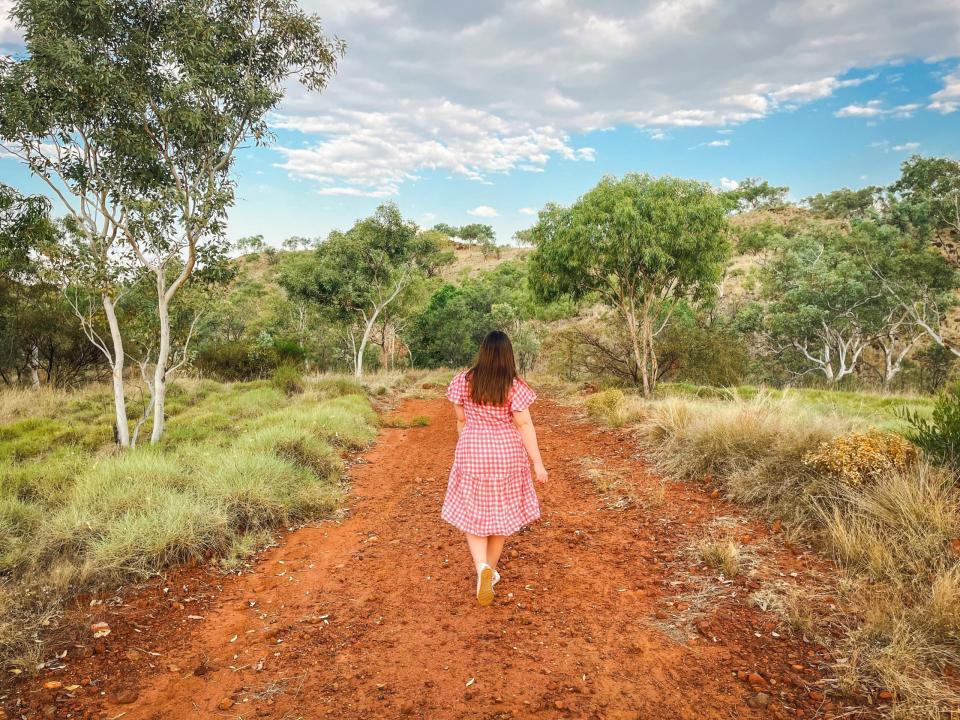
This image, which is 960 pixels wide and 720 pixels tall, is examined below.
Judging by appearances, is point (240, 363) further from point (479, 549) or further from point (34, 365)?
point (479, 549)

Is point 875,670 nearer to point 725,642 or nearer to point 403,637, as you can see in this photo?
point 725,642

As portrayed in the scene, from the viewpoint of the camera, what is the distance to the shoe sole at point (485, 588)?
385cm

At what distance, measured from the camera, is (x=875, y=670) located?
2.84 meters

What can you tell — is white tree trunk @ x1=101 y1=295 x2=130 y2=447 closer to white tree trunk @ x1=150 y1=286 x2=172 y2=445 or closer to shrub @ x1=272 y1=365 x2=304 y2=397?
white tree trunk @ x1=150 y1=286 x2=172 y2=445

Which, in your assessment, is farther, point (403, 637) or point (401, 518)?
point (401, 518)

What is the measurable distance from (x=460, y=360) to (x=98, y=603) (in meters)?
33.0

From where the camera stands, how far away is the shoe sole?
3.85m

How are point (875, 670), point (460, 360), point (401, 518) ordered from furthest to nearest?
point (460, 360) < point (401, 518) < point (875, 670)

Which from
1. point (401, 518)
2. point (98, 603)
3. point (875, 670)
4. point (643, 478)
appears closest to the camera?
point (875, 670)

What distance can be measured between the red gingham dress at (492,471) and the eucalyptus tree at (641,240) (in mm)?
9882

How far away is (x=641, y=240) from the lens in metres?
12.7

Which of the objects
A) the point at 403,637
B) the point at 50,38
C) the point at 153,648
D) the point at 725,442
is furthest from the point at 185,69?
the point at 725,442

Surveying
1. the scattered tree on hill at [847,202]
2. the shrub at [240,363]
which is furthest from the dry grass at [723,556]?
the scattered tree on hill at [847,202]

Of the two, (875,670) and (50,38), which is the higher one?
(50,38)
